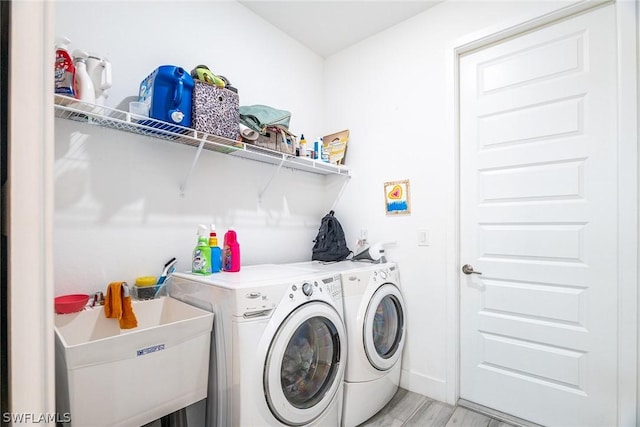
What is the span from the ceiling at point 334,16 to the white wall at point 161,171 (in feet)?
0.35

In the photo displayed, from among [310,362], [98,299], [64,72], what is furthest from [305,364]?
[64,72]

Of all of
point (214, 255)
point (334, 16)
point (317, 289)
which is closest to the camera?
point (317, 289)

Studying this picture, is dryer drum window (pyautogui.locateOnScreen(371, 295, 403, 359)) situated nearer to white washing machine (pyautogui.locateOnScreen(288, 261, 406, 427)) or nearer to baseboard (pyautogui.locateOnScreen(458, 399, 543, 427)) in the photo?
white washing machine (pyautogui.locateOnScreen(288, 261, 406, 427))

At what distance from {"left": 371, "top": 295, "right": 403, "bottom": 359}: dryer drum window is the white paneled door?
1.40 feet

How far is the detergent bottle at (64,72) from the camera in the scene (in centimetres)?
118

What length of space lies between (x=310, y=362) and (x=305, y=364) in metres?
0.03

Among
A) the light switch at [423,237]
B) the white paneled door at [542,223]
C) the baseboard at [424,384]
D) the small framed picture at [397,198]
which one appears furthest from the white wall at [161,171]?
the white paneled door at [542,223]

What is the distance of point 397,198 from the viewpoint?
2281 millimetres

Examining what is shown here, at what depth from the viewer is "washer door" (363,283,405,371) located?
5.90 feet

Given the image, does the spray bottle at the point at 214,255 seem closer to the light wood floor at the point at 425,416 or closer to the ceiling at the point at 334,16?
the light wood floor at the point at 425,416

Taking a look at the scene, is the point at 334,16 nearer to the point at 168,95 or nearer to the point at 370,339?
the point at 168,95

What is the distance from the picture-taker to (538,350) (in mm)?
1767

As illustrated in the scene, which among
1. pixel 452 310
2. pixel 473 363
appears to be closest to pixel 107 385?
pixel 452 310

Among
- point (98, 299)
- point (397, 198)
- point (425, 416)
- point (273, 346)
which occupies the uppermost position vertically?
point (397, 198)
